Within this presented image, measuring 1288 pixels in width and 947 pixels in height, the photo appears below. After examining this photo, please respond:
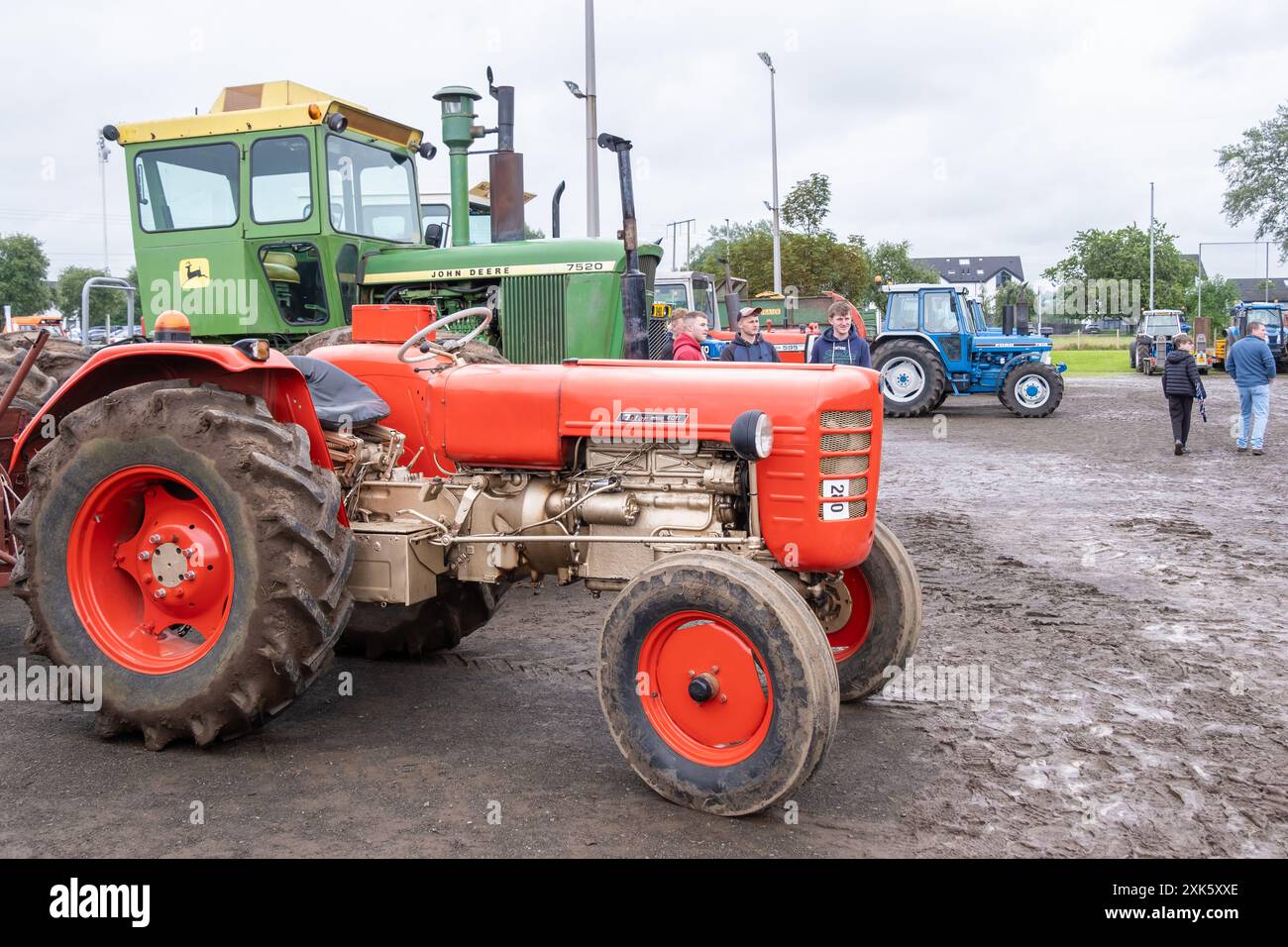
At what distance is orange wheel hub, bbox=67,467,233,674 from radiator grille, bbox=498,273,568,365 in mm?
3618

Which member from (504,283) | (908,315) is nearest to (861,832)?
(504,283)

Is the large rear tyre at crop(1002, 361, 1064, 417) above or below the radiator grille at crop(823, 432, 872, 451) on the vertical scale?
below

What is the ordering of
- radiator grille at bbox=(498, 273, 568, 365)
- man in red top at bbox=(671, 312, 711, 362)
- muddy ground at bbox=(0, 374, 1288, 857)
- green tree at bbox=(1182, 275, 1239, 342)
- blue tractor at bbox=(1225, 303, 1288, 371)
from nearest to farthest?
muddy ground at bbox=(0, 374, 1288, 857), radiator grille at bbox=(498, 273, 568, 365), man in red top at bbox=(671, 312, 711, 362), blue tractor at bbox=(1225, 303, 1288, 371), green tree at bbox=(1182, 275, 1239, 342)

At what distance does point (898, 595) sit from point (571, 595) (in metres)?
2.54

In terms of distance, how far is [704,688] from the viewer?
11.6 ft

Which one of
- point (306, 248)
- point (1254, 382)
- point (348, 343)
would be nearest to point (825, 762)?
point (348, 343)

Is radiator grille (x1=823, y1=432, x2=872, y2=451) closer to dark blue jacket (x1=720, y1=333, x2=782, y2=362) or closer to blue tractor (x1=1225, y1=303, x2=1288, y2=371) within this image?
Answer: dark blue jacket (x1=720, y1=333, x2=782, y2=362)

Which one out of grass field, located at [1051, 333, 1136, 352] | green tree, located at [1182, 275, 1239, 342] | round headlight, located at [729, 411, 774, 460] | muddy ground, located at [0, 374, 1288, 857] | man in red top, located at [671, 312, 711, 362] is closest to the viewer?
muddy ground, located at [0, 374, 1288, 857]

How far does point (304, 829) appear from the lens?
3.40 meters

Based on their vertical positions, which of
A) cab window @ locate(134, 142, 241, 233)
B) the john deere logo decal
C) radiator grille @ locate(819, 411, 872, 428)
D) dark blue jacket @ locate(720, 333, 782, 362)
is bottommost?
radiator grille @ locate(819, 411, 872, 428)

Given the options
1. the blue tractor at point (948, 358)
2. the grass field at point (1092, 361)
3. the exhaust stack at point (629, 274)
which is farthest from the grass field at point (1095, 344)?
the exhaust stack at point (629, 274)

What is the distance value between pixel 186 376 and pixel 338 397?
1.87 feet

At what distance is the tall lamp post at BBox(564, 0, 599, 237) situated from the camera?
12750 mm

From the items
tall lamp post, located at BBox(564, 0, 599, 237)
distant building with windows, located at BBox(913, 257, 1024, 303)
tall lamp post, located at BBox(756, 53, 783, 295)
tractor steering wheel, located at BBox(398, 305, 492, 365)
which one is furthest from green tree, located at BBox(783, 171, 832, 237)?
distant building with windows, located at BBox(913, 257, 1024, 303)
